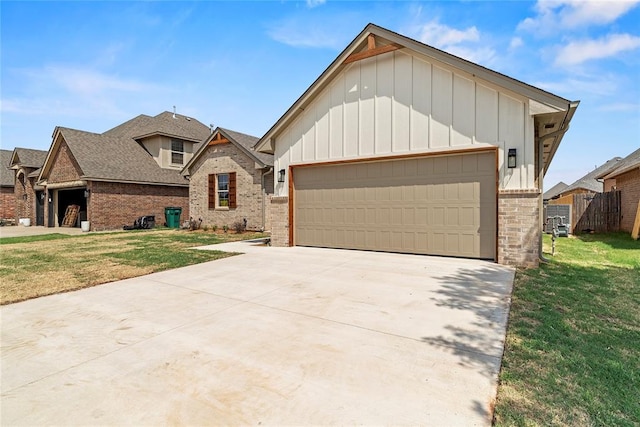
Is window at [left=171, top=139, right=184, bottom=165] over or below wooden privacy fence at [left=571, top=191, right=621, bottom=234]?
over

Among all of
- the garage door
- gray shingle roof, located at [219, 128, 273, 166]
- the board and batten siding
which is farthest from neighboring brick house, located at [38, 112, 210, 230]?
the garage door

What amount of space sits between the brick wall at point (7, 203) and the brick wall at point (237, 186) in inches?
789

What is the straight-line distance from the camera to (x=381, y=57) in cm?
882

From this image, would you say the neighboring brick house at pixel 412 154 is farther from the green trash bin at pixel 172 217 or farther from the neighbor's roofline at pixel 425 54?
the green trash bin at pixel 172 217

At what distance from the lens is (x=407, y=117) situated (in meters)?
8.46

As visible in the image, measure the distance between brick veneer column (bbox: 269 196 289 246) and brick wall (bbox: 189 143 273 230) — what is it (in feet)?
18.3

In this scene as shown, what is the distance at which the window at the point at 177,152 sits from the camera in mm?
22783

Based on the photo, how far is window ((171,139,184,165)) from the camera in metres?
22.8

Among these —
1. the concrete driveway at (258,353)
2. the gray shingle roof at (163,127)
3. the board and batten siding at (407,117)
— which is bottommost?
the concrete driveway at (258,353)

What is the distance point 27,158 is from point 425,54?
95.9ft

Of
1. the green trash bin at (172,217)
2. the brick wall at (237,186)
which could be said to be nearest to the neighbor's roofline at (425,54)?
the brick wall at (237,186)

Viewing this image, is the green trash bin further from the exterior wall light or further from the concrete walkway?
the exterior wall light

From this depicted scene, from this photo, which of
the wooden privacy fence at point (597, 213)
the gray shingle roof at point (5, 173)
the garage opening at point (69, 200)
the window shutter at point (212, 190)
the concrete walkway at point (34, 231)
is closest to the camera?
the wooden privacy fence at point (597, 213)

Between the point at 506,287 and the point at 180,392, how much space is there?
16.9 feet
